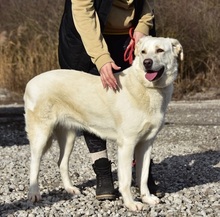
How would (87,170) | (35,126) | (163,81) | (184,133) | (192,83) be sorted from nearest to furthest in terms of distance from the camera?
(163,81) → (35,126) → (87,170) → (184,133) → (192,83)

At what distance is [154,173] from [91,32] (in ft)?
6.97

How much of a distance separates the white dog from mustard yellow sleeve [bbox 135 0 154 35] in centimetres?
37

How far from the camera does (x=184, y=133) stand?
941 cm

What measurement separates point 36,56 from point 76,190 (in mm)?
9364

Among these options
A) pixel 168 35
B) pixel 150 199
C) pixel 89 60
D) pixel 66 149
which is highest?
pixel 89 60

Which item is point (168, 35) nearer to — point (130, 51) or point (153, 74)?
point (130, 51)

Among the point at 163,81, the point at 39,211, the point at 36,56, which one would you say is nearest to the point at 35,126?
the point at 39,211

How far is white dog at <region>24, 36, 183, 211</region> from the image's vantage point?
483cm

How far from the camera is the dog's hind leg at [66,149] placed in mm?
5531

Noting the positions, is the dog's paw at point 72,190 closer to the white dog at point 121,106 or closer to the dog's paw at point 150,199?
the white dog at point 121,106

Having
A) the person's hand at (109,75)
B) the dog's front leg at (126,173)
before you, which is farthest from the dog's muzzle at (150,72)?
Answer: the dog's front leg at (126,173)

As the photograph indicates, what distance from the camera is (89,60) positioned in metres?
5.25

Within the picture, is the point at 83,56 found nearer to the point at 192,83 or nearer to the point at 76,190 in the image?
the point at 76,190

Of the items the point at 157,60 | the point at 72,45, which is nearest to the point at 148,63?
the point at 157,60
